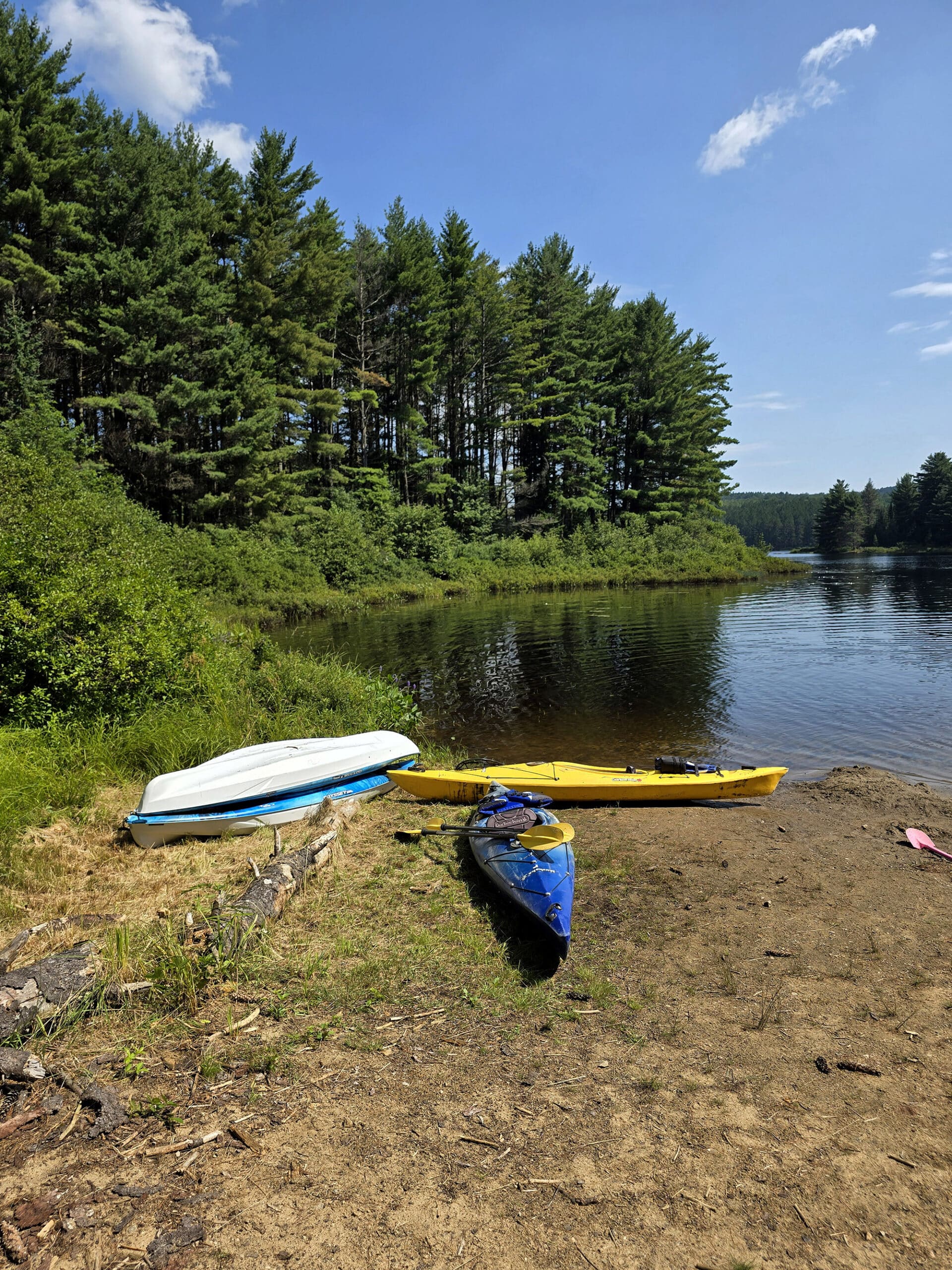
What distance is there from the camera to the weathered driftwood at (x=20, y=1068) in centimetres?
309

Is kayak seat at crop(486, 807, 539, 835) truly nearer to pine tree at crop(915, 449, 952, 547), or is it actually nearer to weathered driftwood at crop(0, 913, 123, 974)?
weathered driftwood at crop(0, 913, 123, 974)

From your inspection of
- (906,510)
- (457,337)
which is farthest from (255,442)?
(906,510)

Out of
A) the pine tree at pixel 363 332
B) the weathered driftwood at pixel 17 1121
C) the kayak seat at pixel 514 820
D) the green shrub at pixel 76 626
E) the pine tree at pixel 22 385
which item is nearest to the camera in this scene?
the weathered driftwood at pixel 17 1121

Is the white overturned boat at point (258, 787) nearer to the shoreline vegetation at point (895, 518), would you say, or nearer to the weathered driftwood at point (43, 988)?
the weathered driftwood at point (43, 988)

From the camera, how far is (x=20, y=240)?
22.5m

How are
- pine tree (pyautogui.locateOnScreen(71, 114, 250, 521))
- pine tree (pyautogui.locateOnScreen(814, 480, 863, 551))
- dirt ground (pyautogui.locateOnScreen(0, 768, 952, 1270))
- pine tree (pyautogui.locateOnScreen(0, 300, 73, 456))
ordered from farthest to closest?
pine tree (pyautogui.locateOnScreen(814, 480, 863, 551)) → pine tree (pyautogui.locateOnScreen(71, 114, 250, 521)) → pine tree (pyautogui.locateOnScreen(0, 300, 73, 456)) → dirt ground (pyautogui.locateOnScreen(0, 768, 952, 1270))

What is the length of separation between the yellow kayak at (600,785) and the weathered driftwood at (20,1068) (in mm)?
4264

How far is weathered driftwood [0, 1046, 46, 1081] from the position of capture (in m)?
3.09

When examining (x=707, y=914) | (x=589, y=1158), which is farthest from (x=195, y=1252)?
(x=707, y=914)

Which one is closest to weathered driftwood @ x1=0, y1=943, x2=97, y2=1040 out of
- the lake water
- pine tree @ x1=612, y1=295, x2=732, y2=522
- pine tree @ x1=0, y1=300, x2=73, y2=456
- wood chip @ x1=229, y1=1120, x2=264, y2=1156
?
wood chip @ x1=229, y1=1120, x2=264, y2=1156

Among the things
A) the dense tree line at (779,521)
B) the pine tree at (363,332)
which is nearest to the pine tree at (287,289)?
the pine tree at (363,332)

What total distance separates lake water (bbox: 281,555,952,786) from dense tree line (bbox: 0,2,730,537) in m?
10.8

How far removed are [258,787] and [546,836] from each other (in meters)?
2.74

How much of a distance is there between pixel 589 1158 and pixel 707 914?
8.06 ft
